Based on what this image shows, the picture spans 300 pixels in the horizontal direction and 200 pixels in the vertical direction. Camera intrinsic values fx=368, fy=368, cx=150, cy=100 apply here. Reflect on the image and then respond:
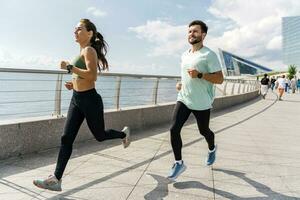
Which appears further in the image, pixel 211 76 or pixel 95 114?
pixel 211 76

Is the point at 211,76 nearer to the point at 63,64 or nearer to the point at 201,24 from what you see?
the point at 201,24

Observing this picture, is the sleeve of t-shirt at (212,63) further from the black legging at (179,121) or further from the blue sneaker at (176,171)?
the blue sneaker at (176,171)

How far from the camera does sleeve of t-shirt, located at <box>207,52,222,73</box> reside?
13.7 ft

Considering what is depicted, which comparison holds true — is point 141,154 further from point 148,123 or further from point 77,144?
point 148,123

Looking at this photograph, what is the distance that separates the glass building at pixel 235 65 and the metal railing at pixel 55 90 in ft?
385

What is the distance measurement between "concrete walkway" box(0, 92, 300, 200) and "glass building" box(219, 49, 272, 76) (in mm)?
120061

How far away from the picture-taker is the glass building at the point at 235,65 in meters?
127

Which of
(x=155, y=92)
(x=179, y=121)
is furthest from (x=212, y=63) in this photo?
(x=155, y=92)

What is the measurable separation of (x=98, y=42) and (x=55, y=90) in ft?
7.47

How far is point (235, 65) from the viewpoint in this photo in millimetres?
132125

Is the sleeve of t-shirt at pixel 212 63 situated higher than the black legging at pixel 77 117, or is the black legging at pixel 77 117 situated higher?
the sleeve of t-shirt at pixel 212 63

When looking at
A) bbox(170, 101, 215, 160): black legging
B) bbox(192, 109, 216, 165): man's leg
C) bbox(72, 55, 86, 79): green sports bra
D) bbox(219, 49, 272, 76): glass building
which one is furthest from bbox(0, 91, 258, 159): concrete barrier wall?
bbox(219, 49, 272, 76): glass building

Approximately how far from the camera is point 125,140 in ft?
15.6

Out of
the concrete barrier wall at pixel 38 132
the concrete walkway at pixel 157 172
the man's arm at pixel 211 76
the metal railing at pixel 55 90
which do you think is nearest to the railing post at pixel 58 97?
the metal railing at pixel 55 90
